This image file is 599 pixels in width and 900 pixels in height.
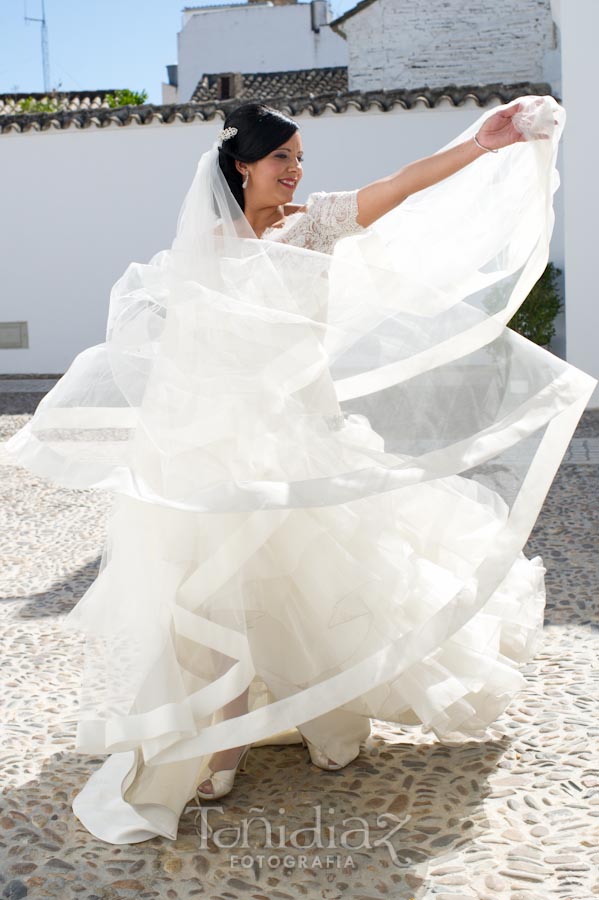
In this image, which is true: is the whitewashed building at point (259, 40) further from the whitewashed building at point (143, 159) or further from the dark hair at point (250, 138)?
the dark hair at point (250, 138)

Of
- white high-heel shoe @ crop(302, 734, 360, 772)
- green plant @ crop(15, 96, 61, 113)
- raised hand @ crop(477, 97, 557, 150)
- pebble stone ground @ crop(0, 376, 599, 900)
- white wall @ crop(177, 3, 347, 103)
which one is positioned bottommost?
pebble stone ground @ crop(0, 376, 599, 900)

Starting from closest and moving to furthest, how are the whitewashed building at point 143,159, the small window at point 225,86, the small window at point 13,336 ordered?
the whitewashed building at point 143,159, the small window at point 13,336, the small window at point 225,86

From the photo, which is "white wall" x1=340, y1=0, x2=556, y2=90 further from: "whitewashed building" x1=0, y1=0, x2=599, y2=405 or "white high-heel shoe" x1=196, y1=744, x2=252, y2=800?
"white high-heel shoe" x1=196, y1=744, x2=252, y2=800

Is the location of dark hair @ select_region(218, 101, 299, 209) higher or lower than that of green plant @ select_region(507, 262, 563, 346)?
higher

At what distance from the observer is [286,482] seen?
209 centimetres

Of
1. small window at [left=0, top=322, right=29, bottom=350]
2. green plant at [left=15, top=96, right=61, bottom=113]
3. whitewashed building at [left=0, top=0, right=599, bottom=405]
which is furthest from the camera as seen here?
green plant at [left=15, top=96, right=61, bottom=113]

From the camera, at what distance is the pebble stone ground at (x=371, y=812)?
1979 millimetres

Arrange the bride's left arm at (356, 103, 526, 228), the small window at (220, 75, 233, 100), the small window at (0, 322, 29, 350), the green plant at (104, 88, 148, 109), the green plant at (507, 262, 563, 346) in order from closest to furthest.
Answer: the bride's left arm at (356, 103, 526, 228), the green plant at (507, 262, 563, 346), the small window at (0, 322, 29, 350), the small window at (220, 75, 233, 100), the green plant at (104, 88, 148, 109)

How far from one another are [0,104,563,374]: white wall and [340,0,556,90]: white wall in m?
4.40

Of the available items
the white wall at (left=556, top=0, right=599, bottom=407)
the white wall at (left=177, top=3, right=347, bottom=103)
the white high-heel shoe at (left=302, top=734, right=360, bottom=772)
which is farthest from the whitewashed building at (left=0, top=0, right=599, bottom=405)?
the white high-heel shoe at (left=302, top=734, right=360, bottom=772)

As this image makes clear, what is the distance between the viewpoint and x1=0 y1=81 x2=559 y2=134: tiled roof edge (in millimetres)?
12195

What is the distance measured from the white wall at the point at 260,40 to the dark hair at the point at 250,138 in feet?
74.2

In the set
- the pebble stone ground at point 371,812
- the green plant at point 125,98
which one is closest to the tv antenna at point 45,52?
the green plant at point 125,98

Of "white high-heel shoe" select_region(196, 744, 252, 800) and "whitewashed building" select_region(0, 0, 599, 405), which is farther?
"whitewashed building" select_region(0, 0, 599, 405)
